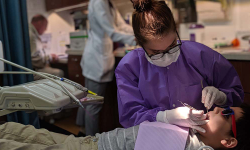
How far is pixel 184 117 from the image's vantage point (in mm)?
912

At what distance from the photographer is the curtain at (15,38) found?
1308mm

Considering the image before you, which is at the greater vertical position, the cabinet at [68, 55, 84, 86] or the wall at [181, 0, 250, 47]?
the wall at [181, 0, 250, 47]

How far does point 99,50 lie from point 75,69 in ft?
1.98

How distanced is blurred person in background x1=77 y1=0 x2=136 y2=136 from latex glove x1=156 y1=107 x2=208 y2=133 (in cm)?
106

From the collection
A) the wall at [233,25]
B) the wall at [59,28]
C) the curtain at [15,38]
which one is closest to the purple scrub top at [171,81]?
the curtain at [15,38]

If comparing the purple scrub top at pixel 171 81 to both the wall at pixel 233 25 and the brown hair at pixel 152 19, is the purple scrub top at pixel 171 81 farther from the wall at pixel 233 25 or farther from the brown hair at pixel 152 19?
the wall at pixel 233 25

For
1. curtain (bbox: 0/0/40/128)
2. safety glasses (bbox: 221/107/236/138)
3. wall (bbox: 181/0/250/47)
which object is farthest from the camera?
wall (bbox: 181/0/250/47)

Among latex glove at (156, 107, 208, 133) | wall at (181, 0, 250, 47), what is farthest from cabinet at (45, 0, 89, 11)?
latex glove at (156, 107, 208, 133)

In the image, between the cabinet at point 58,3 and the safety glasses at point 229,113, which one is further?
the cabinet at point 58,3

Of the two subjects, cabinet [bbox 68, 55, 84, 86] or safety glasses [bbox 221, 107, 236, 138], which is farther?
cabinet [bbox 68, 55, 84, 86]

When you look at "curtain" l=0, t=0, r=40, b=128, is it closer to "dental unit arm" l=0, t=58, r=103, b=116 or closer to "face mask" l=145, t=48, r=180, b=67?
"dental unit arm" l=0, t=58, r=103, b=116

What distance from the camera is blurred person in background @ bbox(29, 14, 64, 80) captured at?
2.07 meters

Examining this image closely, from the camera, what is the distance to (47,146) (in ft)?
3.27

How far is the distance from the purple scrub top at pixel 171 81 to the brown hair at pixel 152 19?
6.4 inches
